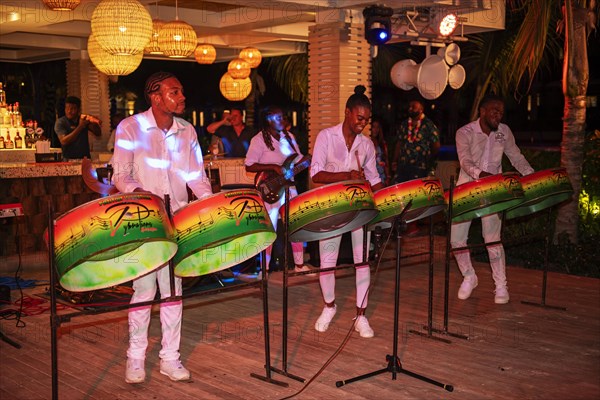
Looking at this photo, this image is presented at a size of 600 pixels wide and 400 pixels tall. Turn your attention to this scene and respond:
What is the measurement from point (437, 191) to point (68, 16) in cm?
553

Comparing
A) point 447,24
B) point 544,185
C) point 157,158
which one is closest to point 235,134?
point 447,24

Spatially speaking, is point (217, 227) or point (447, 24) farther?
point (447, 24)

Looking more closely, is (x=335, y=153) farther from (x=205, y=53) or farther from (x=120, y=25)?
(x=205, y=53)

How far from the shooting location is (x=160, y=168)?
329 centimetres

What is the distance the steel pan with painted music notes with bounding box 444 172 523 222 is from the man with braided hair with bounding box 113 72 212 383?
1495 mm

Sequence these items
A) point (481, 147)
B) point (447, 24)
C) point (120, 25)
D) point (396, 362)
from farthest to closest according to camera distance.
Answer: point (447, 24)
point (120, 25)
point (481, 147)
point (396, 362)

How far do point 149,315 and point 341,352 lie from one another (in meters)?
1.04

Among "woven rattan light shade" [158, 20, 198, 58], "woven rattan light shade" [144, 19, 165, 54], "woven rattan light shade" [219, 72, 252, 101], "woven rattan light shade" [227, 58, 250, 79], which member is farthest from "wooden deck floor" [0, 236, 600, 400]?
"woven rattan light shade" [219, 72, 252, 101]

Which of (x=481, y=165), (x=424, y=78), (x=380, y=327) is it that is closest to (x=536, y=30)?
(x=424, y=78)

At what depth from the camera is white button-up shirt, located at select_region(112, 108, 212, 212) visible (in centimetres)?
324

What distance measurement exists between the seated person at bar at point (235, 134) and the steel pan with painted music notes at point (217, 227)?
4384 millimetres

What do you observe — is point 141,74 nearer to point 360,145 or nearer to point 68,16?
point 68,16

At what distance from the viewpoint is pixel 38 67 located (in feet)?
51.0

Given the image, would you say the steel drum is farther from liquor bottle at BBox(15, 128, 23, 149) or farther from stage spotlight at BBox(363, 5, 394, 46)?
liquor bottle at BBox(15, 128, 23, 149)
